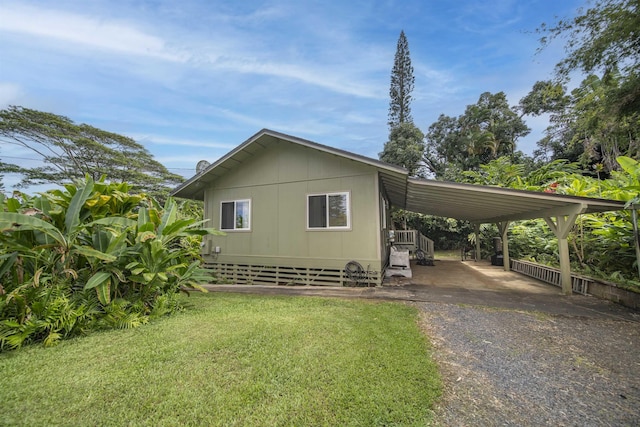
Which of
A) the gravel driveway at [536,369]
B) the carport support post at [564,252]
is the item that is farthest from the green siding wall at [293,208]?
the carport support post at [564,252]

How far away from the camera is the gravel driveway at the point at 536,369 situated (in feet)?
7.04

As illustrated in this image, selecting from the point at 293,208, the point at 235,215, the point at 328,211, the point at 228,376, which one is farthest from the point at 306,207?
the point at 228,376

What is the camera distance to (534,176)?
49.1 feet

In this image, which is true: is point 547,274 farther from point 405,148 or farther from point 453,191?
point 405,148

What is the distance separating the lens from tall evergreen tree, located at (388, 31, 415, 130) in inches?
1028

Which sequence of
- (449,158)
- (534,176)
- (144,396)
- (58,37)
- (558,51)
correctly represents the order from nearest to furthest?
(144,396) < (558,51) < (58,37) < (534,176) < (449,158)

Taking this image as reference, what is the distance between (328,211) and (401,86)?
79.2 ft

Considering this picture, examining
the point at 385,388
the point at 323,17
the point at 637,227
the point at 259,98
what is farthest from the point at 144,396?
the point at 259,98

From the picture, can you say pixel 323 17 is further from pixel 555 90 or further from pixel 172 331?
pixel 172 331

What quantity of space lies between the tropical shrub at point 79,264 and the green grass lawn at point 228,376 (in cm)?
32

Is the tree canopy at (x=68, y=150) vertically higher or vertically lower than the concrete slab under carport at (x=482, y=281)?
higher

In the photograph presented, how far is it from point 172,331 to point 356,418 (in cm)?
295

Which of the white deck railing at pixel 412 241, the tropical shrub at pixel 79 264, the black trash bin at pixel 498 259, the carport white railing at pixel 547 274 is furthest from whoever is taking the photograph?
the white deck railing at pixel 412 241

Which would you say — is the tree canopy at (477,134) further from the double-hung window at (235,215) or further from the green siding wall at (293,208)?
the double-hung window at (235,215)
